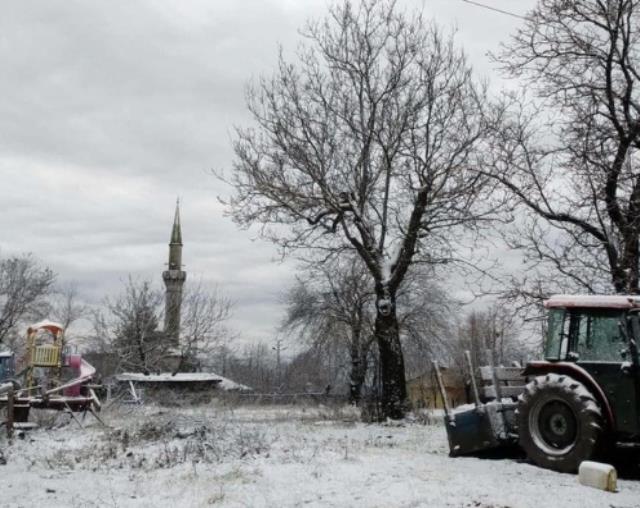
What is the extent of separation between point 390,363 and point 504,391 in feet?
26.1

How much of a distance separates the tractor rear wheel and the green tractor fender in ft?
0.44

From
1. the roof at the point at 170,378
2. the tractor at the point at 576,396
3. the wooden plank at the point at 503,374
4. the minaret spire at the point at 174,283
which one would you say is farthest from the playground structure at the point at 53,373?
the minaret spire at the point at 174,283

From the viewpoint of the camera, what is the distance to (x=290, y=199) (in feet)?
63.7

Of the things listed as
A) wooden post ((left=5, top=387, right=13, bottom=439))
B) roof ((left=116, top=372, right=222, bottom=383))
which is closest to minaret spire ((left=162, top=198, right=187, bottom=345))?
roof ((left=116, top=372, right=222, bottom=383))

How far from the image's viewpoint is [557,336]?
1027 centimetres

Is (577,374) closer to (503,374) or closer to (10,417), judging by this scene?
(503,374)

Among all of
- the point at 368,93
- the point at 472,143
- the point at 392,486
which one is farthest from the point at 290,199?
the point at 392,486

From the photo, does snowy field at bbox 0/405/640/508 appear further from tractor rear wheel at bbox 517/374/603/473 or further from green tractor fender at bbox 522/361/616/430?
green tractor fender at bbox 522/361/616/430

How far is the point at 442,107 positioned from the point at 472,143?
4.41 feet

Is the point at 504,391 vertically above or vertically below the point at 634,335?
below

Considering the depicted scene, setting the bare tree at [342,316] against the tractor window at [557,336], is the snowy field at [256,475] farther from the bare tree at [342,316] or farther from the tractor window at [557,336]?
the bare tree at [342,316]

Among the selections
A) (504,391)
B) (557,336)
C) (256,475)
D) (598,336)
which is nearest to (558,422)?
(557,336)

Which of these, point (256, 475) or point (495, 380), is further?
point (495, 380)

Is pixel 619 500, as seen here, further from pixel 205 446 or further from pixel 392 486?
pixel 205 446
